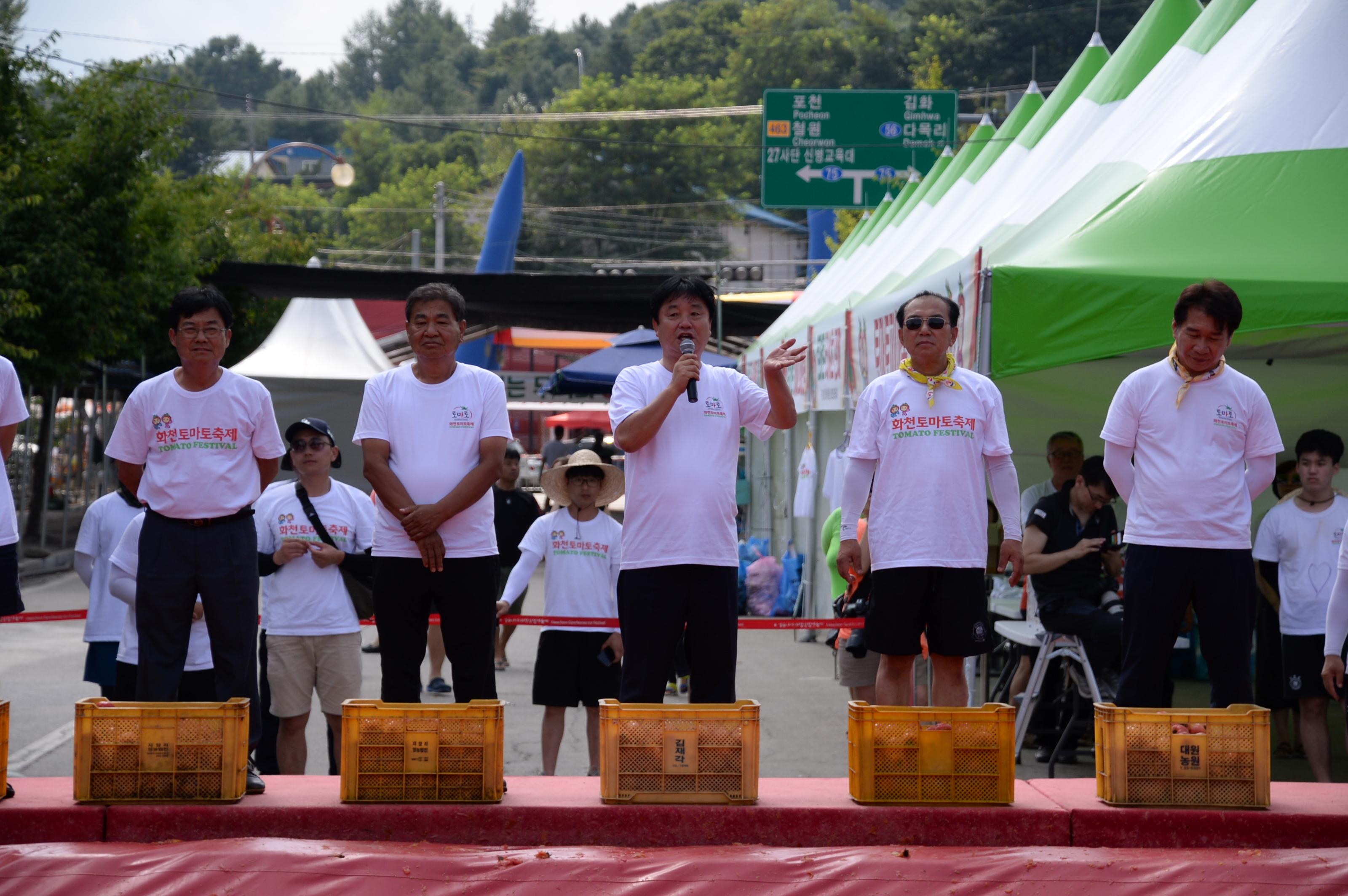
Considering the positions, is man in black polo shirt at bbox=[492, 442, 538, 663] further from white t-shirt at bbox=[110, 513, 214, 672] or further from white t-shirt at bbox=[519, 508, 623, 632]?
white t-shirt at bbox=[110, 513, 214, 672]

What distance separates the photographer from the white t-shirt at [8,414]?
4.69 meters

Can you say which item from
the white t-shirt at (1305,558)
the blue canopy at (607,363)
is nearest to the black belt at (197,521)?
the white t-shirt at (1305,558)

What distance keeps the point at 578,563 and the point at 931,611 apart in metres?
2.30

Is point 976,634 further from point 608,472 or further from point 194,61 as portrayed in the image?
point 194,61

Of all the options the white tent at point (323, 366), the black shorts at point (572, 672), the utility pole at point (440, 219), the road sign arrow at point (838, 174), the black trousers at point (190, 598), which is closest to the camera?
the black trousers at point (190, 598)

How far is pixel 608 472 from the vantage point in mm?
7070

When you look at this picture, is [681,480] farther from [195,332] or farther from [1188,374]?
[1188,374]

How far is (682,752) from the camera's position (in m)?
4.58

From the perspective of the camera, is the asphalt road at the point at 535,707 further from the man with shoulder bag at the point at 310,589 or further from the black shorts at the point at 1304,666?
the man with shoulder bag at the point at 310,589

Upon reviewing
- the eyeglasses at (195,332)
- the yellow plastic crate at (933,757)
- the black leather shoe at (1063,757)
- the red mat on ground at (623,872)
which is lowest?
the black leather shoe at (1063,757)

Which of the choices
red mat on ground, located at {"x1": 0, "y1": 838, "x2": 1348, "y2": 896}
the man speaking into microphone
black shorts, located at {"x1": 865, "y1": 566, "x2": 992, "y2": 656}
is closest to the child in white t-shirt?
red mat on ground, located at {"x1": 0, "y1": 838, "x2": 1348, "y2": 896}

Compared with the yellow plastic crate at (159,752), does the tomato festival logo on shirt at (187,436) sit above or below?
above

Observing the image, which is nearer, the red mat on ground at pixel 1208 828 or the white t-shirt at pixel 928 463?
the red mat on ground at pixel 1208 828

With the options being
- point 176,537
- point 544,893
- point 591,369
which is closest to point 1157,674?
point 544,893
